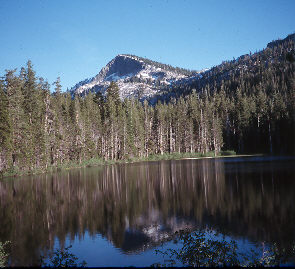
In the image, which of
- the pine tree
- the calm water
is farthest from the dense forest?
the calm water

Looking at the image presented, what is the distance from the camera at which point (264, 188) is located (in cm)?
2191

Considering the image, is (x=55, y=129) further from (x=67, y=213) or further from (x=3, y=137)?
(x=67, y=213)

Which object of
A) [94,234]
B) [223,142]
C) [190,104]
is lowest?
[94,234]

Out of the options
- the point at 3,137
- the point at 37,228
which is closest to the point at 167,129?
the point at 3,137

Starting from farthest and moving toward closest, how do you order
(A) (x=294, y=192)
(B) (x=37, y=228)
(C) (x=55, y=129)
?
(C) (x=55, y=129) → (A) (x=294, y=192) → (B) (x=37, y=228)

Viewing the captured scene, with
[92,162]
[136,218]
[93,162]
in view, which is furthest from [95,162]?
[136,218]

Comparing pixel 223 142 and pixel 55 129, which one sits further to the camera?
pixel 223 142

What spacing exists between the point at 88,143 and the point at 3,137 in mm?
28411

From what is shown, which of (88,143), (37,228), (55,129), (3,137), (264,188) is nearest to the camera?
(37,228)

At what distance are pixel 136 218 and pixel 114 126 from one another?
60037 millimetres

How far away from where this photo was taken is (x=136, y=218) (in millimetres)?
16172

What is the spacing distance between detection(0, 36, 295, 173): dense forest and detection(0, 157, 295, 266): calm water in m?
24.2

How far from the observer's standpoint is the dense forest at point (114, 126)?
46594 millimetres

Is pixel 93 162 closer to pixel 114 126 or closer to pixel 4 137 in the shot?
pixel 114 126
